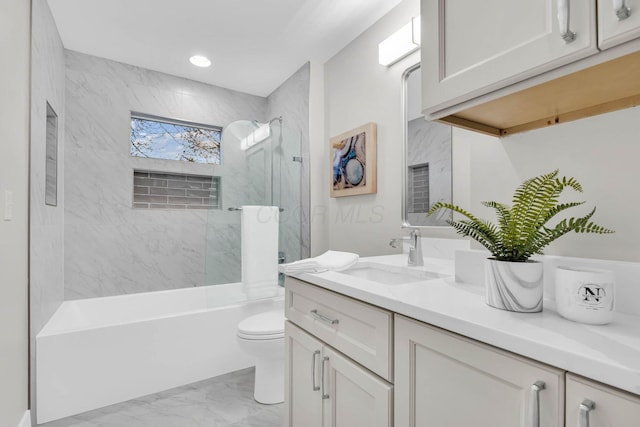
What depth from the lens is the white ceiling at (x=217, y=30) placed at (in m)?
2.08

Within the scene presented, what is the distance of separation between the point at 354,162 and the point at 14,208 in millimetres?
1945

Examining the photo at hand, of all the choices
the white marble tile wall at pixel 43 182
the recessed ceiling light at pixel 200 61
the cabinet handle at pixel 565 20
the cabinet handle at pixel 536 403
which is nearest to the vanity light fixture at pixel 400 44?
the cabinet handle at pixel 565 20

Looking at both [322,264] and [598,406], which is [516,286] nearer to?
A: [598,406]

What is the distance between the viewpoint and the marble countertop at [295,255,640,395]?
0.48 meters

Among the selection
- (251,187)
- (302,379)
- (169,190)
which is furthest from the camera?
(169,190)

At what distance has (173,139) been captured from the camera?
10.5 feet

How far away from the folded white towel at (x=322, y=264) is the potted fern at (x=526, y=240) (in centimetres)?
62

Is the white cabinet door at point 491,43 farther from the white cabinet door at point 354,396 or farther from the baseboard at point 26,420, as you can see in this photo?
the baseboard at point 26,420

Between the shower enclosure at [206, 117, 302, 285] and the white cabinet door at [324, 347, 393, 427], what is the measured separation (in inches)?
60.7

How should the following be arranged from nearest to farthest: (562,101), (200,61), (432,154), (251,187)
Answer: (562,101), (432,154), (251,187), (200,61)

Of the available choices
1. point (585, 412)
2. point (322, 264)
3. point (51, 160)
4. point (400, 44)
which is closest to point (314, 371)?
point (322, 264)

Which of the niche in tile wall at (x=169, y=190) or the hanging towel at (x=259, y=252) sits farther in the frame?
the niche in tile wall at (x=169, y=190)

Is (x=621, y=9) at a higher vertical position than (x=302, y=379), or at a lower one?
higher

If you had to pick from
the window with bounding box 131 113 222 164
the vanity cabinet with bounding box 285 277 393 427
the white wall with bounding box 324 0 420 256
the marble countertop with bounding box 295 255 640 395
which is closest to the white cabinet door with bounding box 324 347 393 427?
the vanity cabinet with bounding box 285 277 393 427
